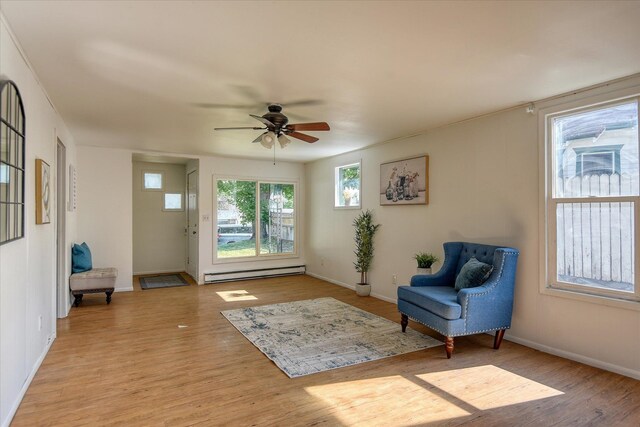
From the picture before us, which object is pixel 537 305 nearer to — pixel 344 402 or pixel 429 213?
pixel 429 213

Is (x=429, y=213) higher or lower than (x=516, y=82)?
lower

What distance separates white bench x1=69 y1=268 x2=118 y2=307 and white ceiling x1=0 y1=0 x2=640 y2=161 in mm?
2323

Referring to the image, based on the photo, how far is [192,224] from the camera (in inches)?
297

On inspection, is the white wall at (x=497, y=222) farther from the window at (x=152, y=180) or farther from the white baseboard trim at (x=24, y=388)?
the window at (x=152, y=180)

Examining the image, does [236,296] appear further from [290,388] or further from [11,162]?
[11,162]

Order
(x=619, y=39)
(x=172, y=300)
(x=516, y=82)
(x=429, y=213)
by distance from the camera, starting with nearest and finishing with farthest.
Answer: (x=619, y=39), (x=516, y=82), (x=429, y=213), (x=172, y=300)

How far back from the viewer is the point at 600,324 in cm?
310

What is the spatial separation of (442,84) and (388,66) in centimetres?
67

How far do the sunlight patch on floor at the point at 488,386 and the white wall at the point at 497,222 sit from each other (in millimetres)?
806

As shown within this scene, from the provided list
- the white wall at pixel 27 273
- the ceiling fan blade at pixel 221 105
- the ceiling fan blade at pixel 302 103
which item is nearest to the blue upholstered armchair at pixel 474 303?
the ceiling fan blade at pixel 302 103

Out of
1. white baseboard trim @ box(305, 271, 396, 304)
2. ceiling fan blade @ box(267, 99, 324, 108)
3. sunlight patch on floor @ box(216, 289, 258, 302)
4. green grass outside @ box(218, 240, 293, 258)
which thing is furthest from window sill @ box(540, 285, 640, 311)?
green grass outside @ box(218, 240, 293, 258)

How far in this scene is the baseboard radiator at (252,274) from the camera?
6879mm

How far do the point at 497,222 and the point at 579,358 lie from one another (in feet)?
4.81

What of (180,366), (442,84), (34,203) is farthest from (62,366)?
(442,84)
